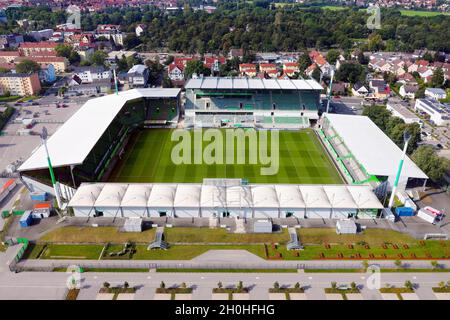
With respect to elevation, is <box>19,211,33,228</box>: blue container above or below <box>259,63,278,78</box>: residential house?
below

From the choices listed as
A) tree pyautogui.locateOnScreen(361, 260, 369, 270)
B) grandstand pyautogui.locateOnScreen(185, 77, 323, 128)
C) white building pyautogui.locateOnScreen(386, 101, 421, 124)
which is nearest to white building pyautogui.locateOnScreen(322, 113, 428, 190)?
grandstand pyautogui.locateOnScreen(185, 77, 323, 128)

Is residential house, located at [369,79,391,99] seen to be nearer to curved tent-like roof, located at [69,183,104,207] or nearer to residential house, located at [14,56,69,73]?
curved tent-like roof, located at [69,183,104,207]

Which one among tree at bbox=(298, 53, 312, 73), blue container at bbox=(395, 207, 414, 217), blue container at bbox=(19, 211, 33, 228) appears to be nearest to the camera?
blue container at bbox=(19, 211, 33, 228)

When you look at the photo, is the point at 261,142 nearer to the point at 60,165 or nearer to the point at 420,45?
the point at 60,165

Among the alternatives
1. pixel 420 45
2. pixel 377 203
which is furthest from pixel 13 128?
pixel 420 45

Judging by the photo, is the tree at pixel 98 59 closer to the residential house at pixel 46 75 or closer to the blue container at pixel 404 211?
the residential house at pixel 46 75
